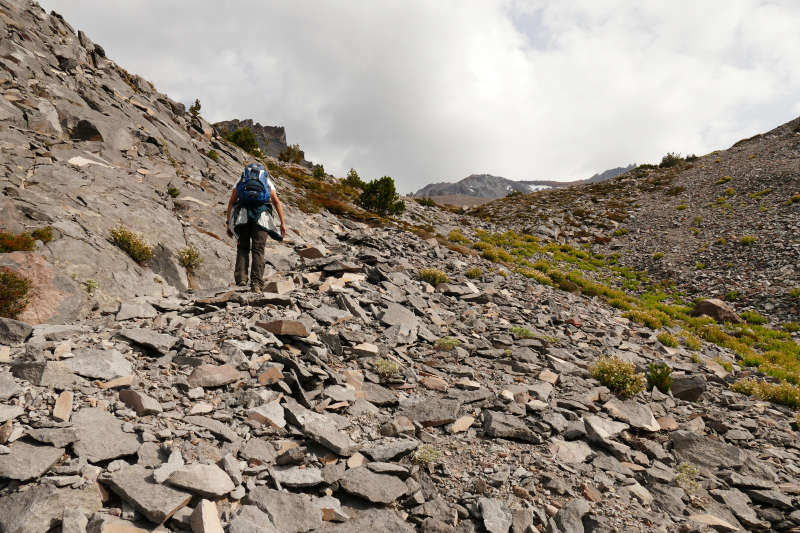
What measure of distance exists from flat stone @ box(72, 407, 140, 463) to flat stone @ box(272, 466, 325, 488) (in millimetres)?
1483

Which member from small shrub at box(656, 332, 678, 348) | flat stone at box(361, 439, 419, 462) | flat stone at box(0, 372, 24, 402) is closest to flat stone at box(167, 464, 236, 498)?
flat stone at box(361, 439, 419, 462)

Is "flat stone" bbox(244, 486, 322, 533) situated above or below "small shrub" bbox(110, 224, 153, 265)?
below

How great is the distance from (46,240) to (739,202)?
45.2 m

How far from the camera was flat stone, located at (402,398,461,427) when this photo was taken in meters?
5.90

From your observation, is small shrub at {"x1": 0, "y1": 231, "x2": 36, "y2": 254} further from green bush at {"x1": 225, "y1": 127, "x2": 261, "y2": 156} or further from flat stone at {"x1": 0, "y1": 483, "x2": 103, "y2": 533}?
green bush at {"x1": 225, "y1": 127, "x2": 261, "y2": 156}

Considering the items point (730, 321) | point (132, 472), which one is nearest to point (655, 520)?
point (132, 472)

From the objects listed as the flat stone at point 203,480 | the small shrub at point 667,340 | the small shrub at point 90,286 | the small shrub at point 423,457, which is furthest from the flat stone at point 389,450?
the small shrub at point 667,340

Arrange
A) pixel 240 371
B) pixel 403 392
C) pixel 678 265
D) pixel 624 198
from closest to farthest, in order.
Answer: pixel 240 371
pixel 403 392
pixel 678 265
pixel 624 198

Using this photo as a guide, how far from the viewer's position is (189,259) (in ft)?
36.1

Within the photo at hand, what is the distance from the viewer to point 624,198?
4931 centimetres

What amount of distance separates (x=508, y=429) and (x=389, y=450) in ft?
6.83

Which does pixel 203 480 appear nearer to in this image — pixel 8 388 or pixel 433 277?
pixel 8 388

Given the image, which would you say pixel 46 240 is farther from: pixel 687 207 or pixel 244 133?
pixel 687 207

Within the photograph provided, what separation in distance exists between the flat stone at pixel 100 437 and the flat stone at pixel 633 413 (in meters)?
7.44
